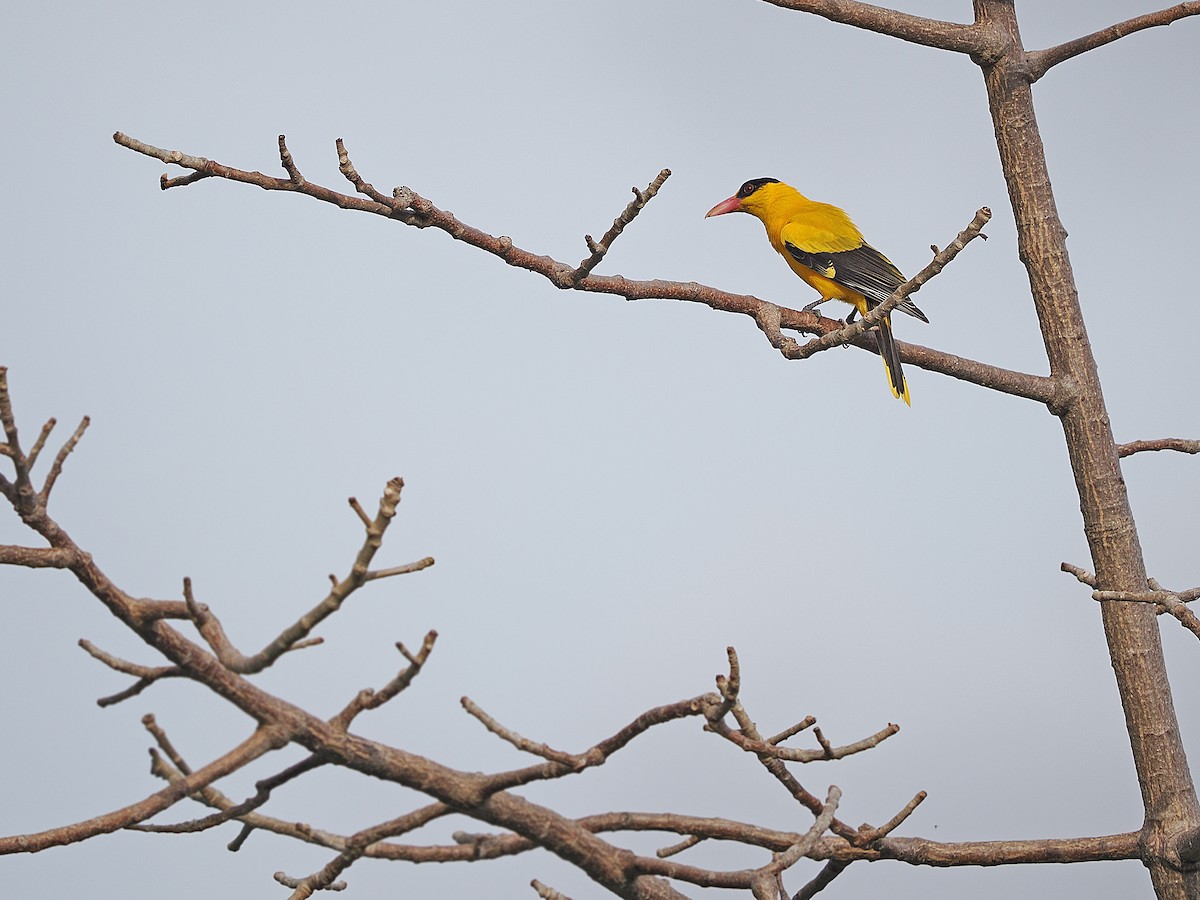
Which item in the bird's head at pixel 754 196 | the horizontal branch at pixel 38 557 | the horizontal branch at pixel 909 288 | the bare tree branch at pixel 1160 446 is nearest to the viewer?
the horizontal branch at pixel 38 557

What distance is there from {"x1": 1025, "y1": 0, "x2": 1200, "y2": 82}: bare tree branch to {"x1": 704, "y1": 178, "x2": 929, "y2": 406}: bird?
723 mm

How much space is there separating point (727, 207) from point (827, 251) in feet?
1.94

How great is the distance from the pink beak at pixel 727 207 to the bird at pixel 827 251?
0.08 m

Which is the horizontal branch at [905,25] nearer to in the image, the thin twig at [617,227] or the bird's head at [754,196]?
the thin twig at [617,227]

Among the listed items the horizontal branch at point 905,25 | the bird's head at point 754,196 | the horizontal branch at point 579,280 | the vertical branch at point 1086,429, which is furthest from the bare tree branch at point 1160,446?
the bird's head at point 754,196

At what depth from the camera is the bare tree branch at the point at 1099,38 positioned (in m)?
2.25

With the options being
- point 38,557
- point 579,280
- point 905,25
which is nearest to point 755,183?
point 905,25

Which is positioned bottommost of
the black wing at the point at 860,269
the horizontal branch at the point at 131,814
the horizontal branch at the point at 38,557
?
the horizontal branch at the point at 131,814

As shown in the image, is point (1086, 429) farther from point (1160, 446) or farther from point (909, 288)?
point (909, 288)

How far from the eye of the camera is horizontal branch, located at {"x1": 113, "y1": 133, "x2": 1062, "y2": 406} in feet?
6.41

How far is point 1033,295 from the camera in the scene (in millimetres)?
2371

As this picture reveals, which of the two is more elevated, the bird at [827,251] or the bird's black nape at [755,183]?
the bird's black nape at [755,183]

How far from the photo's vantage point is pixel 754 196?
372 cm

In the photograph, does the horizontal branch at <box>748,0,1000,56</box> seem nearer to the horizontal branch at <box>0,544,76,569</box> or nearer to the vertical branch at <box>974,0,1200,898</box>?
the vertical branch at <box>974,0,1200,898</box>
